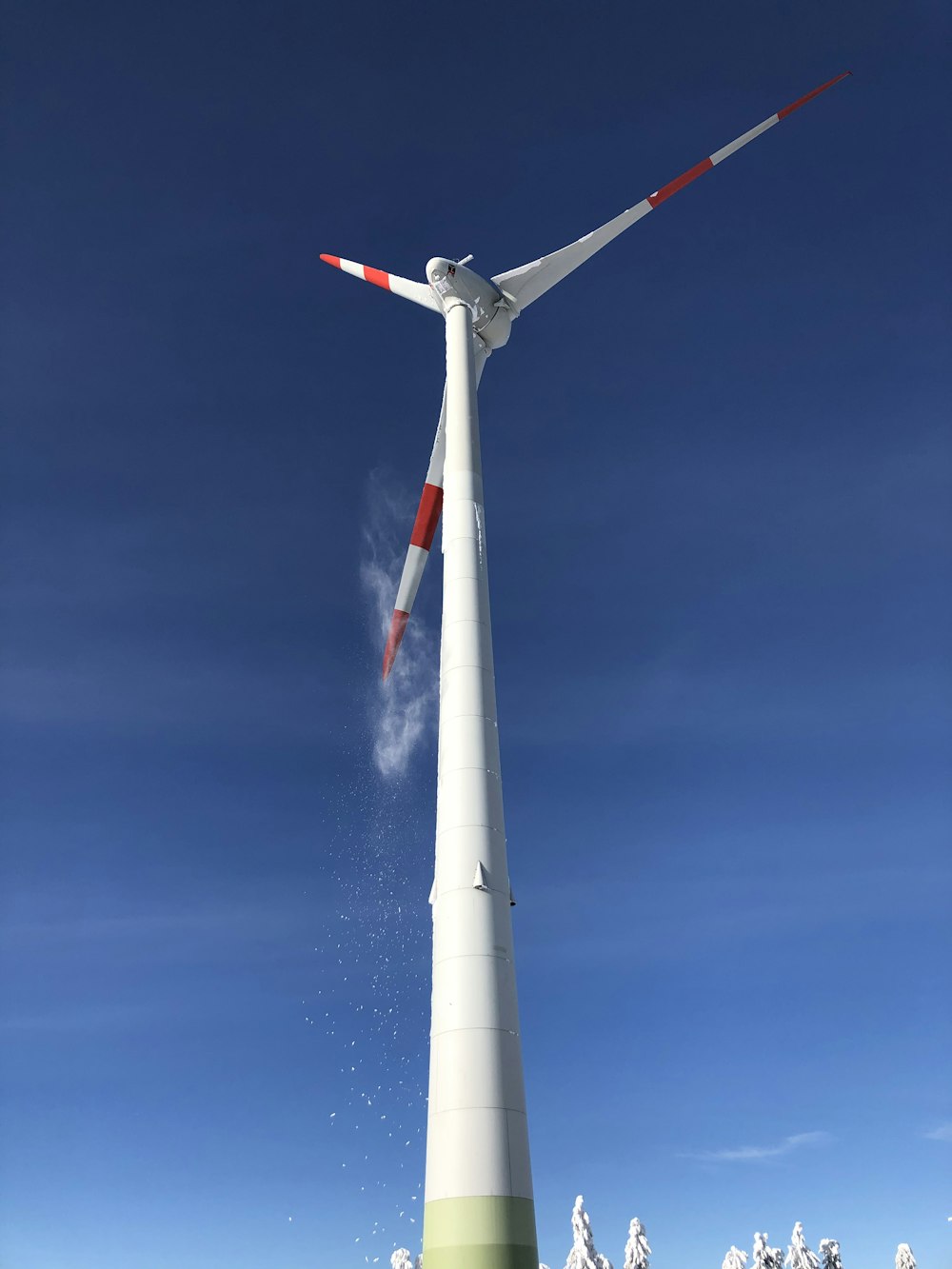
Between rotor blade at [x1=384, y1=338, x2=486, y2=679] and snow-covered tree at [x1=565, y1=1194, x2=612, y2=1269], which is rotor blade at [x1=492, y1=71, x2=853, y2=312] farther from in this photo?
snow-covered tree at [x1=565, y1=1194, x2=612, y2=1269]

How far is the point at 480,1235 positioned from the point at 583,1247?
10222 centimetres

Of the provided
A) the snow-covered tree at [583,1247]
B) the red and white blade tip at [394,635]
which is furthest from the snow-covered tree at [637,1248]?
the red and white blade tip at [394,635]

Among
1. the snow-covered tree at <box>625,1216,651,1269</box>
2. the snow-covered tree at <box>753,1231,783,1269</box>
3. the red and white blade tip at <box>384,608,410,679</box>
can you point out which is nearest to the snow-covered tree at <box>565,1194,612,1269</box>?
the snow-covered tree at <box>625,1216,651,1269</box>

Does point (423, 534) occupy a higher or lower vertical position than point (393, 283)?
lower

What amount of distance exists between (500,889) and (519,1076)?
4927 millimetres

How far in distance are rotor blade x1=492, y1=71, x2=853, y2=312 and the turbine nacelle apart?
3.33 ft

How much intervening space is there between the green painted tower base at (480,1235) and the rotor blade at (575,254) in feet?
121

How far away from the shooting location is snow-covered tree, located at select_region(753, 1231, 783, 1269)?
410 ft

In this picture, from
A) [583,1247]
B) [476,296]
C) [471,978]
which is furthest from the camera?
[583,1247]

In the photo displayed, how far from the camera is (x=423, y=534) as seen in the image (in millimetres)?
44406

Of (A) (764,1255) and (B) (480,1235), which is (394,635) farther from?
(A) (764,1255)

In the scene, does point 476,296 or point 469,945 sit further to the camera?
point 476,296

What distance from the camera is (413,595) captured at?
4538cm

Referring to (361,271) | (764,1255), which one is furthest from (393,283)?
(764,1255)
